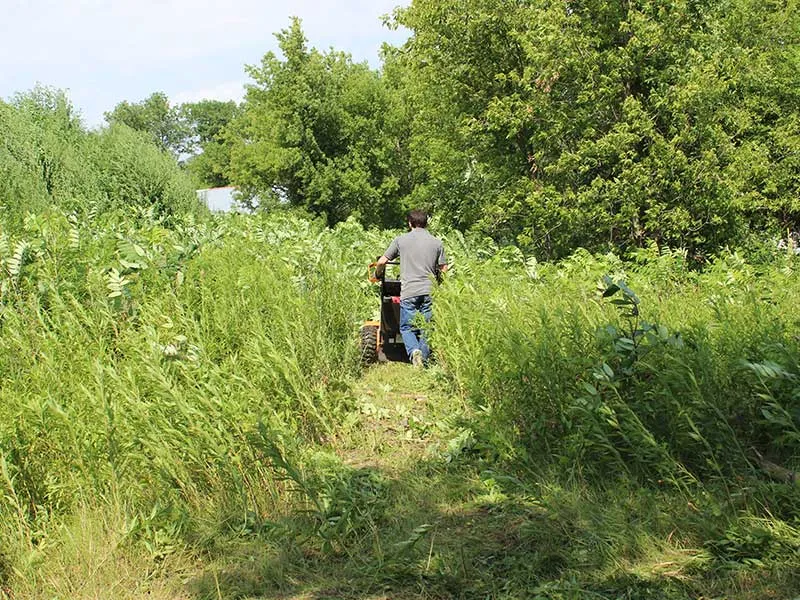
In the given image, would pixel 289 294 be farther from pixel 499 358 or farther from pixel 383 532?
pixel 383 532

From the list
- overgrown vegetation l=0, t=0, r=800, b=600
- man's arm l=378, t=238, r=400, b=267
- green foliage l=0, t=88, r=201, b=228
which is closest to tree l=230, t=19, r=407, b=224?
green foliage l=0, t=88, r=201, b=228

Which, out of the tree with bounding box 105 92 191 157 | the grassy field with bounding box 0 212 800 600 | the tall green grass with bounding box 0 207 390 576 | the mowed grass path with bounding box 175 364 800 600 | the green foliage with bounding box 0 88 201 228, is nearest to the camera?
the mowed grass path with bounding box 175 364 800 600

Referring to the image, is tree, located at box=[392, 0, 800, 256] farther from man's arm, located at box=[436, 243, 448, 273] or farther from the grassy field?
the grassy field

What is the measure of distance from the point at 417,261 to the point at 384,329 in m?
1.04

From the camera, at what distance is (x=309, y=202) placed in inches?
1670

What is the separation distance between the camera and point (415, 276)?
324 inches

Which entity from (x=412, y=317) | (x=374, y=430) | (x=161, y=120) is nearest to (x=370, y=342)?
(x=412, y=317)

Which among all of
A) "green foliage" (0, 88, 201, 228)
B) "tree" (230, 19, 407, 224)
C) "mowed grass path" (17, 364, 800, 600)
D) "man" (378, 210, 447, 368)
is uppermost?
"tree" (230, 19, 407, 224)

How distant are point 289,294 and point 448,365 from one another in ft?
4.85

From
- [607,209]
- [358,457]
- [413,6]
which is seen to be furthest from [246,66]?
[358,457]

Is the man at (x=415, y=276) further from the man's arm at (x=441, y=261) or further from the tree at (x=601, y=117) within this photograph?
the tree at (x=601, y=117)

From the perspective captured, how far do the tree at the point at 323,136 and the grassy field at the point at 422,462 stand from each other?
3586 centimetres

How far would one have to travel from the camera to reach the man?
8.19 m

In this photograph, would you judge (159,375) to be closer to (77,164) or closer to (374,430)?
(374,430)
